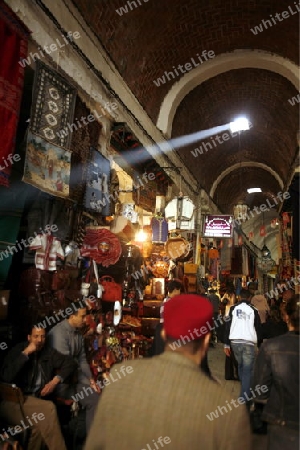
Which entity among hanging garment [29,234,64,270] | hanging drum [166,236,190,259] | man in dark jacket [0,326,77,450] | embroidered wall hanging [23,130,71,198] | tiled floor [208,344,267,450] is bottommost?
tiled floor [208,344,267,450]

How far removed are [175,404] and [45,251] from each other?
3.97 m

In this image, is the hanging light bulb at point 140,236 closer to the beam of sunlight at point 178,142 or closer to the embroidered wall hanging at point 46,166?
the beam of sunlight at point 178,142

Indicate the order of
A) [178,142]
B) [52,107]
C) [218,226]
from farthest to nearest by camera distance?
[218,226] → [178,142] → [52,107]

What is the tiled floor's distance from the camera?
5250 millimetres

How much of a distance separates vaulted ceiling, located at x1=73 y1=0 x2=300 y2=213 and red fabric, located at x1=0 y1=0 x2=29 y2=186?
2.74 metres

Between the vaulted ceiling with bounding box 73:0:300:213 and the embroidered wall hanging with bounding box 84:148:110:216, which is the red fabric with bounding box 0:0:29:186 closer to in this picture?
the embroidered wall hanging with bounding box 84:148:110:216

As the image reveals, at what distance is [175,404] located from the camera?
1.85 m

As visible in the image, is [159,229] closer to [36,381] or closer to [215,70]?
[36,381]

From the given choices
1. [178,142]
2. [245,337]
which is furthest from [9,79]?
[178,142]

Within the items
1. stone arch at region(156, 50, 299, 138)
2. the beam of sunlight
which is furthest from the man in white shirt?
stone arch at region(156, 50, 299, 138)

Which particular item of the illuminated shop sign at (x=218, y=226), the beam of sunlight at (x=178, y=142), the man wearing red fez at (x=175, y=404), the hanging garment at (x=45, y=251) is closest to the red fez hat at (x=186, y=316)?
the man wearing red fez at (x=175, y=404)

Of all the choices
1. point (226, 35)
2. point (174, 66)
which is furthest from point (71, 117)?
point (226, 35)

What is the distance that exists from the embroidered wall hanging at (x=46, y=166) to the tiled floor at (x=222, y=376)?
365cm

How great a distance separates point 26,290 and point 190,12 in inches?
319
